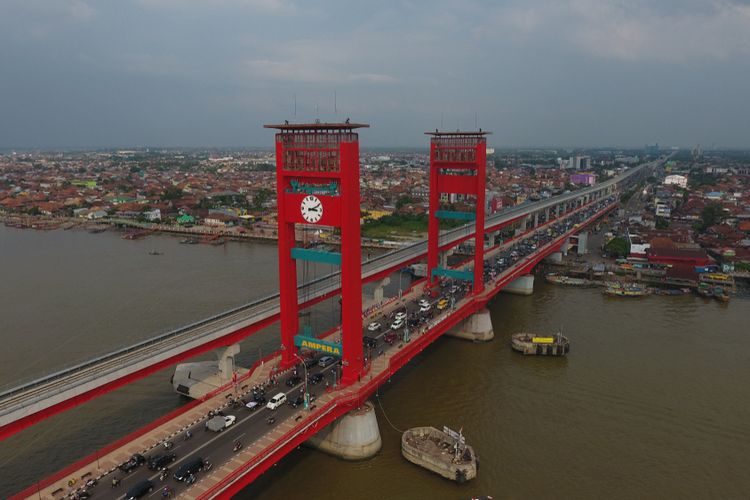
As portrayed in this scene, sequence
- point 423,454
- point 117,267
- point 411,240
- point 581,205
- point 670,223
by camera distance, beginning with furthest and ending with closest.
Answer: point 581,205 → point 670,223 → point 411,240 → point 117,267 → point 423,454

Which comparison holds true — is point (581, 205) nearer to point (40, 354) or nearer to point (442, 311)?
point (442, 311)

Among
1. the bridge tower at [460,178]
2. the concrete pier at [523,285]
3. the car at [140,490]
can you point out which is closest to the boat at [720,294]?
the concrete pier at [523,285]

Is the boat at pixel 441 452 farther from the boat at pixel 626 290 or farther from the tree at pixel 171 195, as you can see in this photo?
the tree at pixel 171 195

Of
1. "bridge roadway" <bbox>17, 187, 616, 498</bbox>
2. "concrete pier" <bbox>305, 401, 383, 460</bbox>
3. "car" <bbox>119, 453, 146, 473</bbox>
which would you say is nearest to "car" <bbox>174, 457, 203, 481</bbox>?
"bridge roadway" <bbox>17, 187, 616, 498</bbox>

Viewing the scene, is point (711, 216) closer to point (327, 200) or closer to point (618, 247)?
point (618, 247)

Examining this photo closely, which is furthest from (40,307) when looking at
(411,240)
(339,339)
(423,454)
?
(411,240)

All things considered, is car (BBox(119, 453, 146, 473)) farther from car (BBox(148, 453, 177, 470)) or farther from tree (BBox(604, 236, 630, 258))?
tree (BBox(604, 236, 630, 258))
